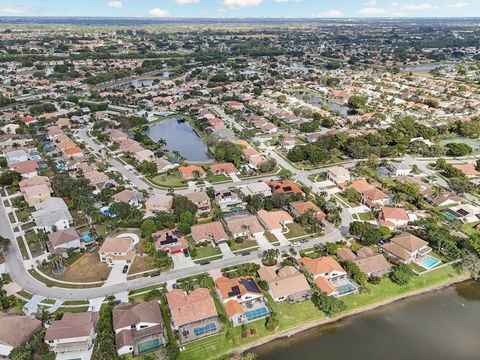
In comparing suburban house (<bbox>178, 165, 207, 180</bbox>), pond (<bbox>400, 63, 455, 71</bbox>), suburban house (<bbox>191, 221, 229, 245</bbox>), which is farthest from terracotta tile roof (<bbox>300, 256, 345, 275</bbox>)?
pond (<bbox>400, 63, 455, 71</bbox>)

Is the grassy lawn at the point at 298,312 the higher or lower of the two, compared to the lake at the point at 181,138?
higher

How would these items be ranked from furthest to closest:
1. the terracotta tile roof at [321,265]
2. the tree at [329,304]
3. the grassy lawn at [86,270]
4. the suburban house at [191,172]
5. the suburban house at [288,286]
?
the suburban house at [191,172] → the grassy lawn at [86,270] → the terracotta tile roof at [321,265] → the suburban house at [288,286] → the tree at [329,304]

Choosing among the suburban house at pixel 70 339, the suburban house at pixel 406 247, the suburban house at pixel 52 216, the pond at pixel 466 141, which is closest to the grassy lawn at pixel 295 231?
the suburban house at pixel 406 247

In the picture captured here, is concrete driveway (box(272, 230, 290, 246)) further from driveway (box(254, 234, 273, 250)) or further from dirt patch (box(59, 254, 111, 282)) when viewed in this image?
dirt patch (box(59, 254, 111, 282))

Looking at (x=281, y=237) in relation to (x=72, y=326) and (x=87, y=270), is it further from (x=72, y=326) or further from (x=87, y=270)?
(x=72, y=326)

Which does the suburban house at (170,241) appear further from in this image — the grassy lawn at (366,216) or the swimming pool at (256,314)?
the grassy lawn at (366,216)

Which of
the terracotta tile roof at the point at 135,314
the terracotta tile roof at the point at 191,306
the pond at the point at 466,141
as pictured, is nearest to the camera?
the terracotta tile roof at the point at 135,314

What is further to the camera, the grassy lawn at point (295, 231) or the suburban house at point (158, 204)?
the suburban house at point (158, 204)

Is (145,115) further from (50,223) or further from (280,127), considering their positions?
(50,223)

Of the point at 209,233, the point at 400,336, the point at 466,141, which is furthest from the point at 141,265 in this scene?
the point at 466,141
